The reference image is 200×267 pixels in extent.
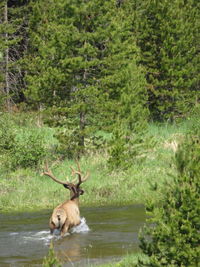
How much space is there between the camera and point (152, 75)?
38625 millimetres

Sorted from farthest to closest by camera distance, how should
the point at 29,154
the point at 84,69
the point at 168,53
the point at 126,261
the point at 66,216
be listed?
the point at 168,53, the point at 84,69, the point at 29,154, the point at 66,216, the point at 126,261

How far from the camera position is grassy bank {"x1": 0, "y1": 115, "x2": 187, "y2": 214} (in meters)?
22.6

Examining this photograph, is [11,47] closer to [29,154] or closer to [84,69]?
[84,69]

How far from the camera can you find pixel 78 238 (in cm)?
1698

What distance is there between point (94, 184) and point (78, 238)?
685 cm

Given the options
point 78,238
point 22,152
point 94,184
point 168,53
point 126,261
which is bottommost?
point 168,53

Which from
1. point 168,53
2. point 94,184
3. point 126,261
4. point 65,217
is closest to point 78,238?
point 65,217

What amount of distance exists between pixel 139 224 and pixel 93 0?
1162 cm

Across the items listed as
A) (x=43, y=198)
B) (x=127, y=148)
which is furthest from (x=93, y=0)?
(x=43, y=198)

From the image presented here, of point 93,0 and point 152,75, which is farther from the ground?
point 93,0

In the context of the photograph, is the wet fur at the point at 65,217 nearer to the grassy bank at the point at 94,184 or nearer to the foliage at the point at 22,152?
the grassy bank at the point at 94,184

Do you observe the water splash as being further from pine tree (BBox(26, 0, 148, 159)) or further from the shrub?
pine tree (BBox(26, 0, 148, 159))

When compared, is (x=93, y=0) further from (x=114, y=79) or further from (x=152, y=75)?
(x=152, y=75)

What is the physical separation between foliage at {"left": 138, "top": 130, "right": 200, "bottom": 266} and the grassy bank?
1228cm
